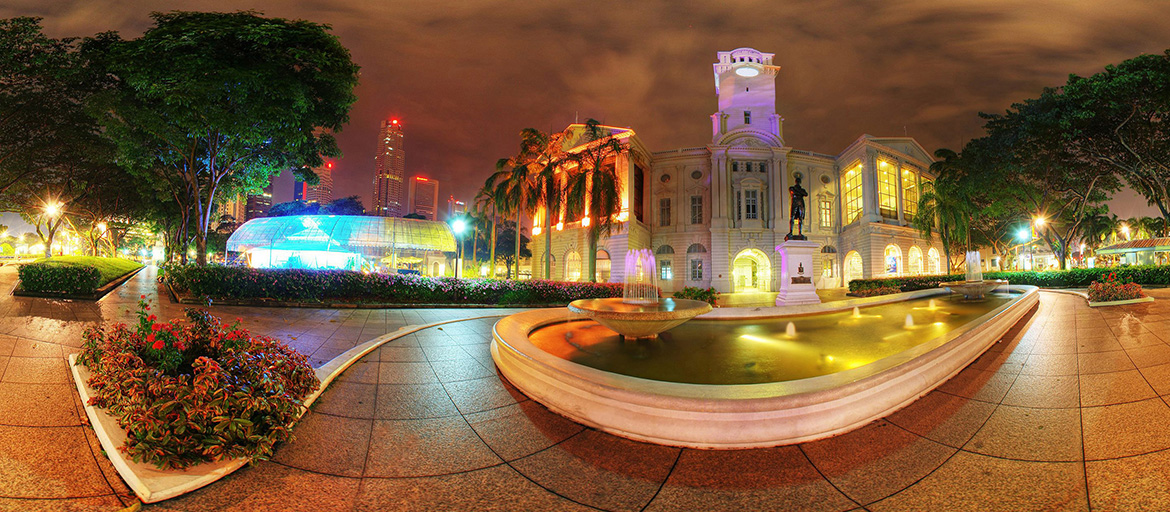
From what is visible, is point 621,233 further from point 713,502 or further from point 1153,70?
point 713,502

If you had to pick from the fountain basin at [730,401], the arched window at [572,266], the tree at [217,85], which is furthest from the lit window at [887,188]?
the tree at [217,85]

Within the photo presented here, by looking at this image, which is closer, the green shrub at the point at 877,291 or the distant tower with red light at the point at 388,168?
the green shrub at the point at 877,291

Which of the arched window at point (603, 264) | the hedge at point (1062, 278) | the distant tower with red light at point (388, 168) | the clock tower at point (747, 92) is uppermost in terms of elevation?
the distant tower with red light at point (388, 168)

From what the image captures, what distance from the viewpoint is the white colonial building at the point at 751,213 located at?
3428cm

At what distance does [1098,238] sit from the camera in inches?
2068

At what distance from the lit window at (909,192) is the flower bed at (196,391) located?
157 feet

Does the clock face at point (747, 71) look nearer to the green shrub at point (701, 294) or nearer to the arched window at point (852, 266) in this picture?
the arched window at point (852, 266)

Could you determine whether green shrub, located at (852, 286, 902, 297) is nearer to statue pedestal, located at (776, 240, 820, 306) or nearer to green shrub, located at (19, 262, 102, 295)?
statue pedestal, located at (776, 240, 820, 306)

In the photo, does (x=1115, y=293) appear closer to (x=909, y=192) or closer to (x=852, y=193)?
(x=852, y=193)

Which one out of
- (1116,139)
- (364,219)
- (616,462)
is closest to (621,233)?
(364,219)

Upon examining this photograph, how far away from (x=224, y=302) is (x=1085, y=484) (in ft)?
56.9

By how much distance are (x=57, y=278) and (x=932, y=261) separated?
5847cm

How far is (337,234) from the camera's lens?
30.7 metres

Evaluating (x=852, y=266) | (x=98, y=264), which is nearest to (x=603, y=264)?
(x=852, y=266)
